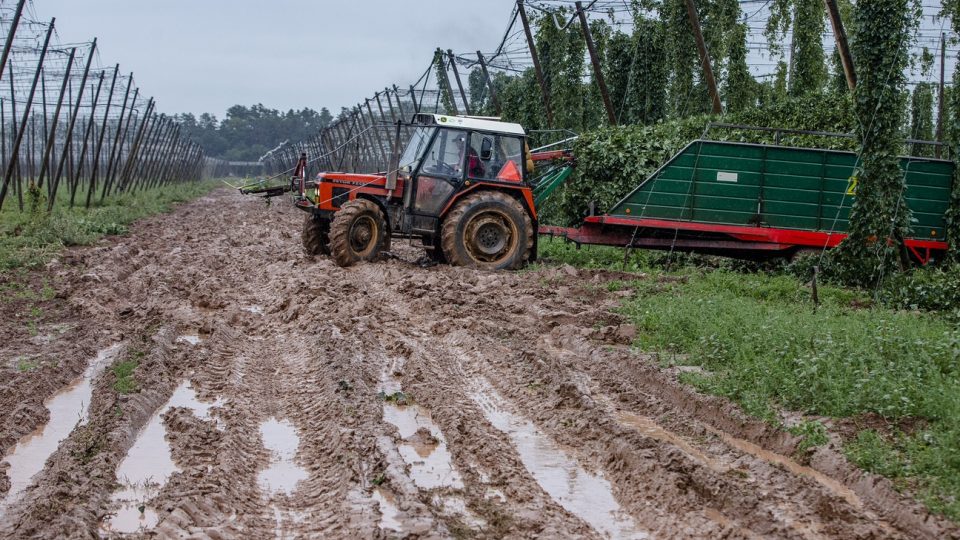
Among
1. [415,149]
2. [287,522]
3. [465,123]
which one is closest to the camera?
[287,522]

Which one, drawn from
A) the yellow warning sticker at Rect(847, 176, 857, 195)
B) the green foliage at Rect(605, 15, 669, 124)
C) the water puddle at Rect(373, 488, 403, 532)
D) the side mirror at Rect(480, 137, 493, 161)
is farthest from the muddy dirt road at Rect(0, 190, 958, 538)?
the green foliage at Rect(605, 15, 669, 124)

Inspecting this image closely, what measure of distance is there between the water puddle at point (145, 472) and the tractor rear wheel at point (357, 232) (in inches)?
280

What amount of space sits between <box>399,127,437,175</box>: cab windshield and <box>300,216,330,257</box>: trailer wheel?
1699 millimetres

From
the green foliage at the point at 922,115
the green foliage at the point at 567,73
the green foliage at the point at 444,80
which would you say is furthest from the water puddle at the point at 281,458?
the green foliage at the point at 922,115

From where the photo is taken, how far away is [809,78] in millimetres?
30125

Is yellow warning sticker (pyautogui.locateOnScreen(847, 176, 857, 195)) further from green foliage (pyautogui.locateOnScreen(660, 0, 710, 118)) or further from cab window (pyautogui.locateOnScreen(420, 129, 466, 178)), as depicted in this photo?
green foliage (pyautogui.locateOnScreen(660, 0, 710, 118))

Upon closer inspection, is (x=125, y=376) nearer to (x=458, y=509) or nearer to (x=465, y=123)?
(x=458, y=509)

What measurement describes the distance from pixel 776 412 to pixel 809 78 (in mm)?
25440

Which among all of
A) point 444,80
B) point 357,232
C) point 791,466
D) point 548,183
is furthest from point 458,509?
point 444,80

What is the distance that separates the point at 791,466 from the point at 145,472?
4.01 m

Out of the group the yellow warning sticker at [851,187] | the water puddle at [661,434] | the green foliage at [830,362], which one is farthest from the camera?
the yellow warning sticker at [851,187]

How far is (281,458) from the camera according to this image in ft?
20.4

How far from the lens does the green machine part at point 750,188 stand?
15.3 meters

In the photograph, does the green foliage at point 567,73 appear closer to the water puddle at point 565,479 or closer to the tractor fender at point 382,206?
the tractor fender at point 382,206
